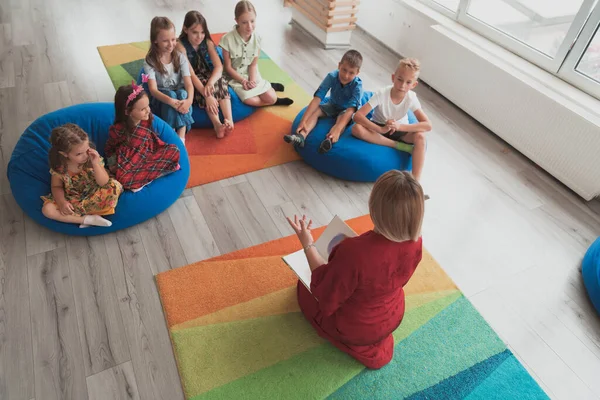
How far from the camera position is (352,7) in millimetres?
4469

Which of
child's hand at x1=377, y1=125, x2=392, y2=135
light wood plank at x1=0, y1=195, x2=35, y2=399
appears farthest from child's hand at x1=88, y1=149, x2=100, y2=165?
child's hand at x1=377, y1=125, x2=392, y2=135

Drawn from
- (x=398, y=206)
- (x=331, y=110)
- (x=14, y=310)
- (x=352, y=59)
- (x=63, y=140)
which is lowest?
(x=14, y=310)

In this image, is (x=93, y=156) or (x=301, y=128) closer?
(x=93, y=156)

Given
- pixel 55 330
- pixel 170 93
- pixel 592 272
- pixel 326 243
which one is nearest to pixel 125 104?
pixel 170 93

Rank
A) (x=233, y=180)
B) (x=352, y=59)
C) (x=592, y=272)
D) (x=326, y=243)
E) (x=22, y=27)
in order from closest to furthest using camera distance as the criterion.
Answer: (x=326, y=243) < (x=592, y=272) < (x=352, y=59) < (x=233, y=180) < (x=22, y=27)

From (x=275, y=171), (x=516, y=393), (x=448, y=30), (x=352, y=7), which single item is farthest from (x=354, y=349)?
(x=352, y=7)

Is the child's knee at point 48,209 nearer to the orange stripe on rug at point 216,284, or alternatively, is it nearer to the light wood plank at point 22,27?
the orange stripe on rug at point 216,284

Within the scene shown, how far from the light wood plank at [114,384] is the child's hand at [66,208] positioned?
0.85m

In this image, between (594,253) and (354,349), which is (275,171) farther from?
(594,253)

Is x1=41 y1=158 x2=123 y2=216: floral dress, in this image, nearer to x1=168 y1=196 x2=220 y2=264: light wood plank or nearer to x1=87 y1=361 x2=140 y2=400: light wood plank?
x1=168 y1=196 x2=220 y2=264: light wood plank

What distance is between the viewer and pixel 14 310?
200cm

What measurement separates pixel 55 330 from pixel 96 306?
→ 19 centimetres

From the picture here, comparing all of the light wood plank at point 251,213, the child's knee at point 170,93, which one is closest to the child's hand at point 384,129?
the light wood plank at point 251,213

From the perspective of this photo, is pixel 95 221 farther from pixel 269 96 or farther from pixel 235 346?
pixel 269 96
